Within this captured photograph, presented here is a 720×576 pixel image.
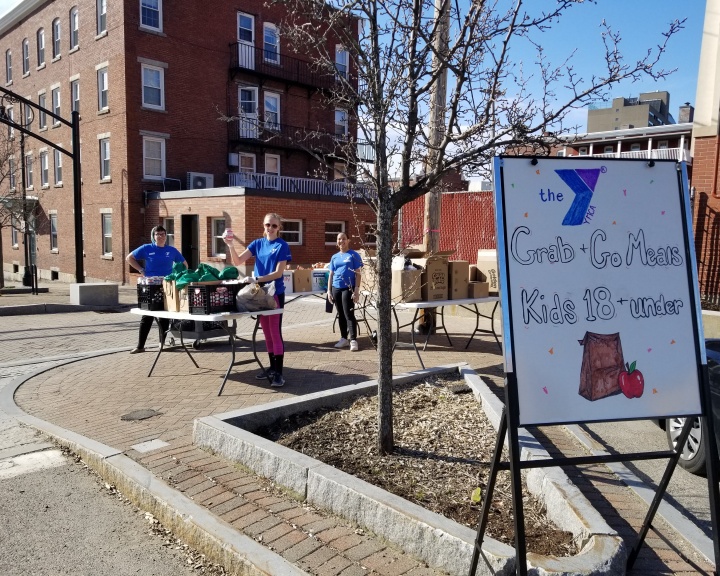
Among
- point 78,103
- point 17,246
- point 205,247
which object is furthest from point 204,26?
point 17,246

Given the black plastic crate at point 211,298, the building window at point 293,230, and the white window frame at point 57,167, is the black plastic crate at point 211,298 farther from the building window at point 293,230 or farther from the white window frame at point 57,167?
the white window frame at point 57,167

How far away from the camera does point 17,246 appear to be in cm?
3225

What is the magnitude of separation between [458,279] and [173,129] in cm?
1871

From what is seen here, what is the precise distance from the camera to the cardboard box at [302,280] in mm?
11070

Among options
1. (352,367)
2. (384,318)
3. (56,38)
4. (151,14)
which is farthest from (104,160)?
(384,318)

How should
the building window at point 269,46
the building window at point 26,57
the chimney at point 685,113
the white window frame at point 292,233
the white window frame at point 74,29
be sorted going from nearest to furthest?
1. the white window frame at point 292,233
2. the white window frame at point 74,29
3. the building window at point 269,46
4. the building window at point 26,57
5. the chimney at point 685,113

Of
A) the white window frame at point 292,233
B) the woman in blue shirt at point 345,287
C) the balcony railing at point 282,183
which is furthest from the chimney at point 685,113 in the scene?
the woman in blue shirt at point 345,287

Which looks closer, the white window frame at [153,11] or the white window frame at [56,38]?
the white window frame at [153,11]

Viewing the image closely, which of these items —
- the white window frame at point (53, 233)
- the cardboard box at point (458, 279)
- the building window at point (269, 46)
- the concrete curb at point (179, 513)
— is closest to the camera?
the concrete curb at point (179, 513)

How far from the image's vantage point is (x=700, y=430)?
4.65 m

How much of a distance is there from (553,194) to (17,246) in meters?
35.1

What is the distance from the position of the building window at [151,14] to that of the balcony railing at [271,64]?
3282mm

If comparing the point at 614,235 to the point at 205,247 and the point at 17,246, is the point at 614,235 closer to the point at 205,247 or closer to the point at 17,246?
the point at 205,247

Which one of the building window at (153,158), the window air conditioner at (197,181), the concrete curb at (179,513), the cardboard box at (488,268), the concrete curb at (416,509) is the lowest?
the concrete curb at (179,513)
